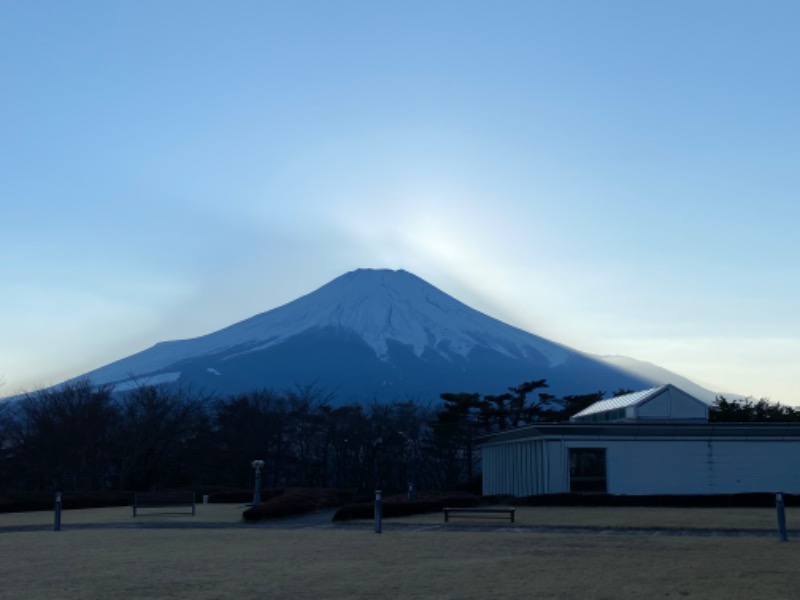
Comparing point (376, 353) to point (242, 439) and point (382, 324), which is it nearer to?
point (382, 324)

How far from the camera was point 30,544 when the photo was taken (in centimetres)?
1823

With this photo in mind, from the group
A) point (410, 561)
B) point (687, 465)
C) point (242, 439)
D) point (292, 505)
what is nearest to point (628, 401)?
point (687, 465)

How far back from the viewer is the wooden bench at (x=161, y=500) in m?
27.5

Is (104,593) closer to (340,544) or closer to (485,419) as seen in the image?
(340,544)

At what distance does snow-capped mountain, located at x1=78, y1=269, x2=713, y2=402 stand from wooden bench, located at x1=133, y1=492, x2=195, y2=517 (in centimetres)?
7915

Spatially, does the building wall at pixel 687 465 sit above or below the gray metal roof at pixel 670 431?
below

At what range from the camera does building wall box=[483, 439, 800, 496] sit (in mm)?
33906

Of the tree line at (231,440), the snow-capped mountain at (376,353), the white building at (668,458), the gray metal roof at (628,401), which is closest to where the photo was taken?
the white building at (668,458)

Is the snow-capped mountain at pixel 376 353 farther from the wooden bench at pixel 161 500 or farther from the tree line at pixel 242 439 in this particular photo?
the wooden bench at pixel 161 500

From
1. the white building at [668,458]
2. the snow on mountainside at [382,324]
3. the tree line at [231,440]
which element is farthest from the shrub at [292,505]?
the snow on mountainside at [382,324]

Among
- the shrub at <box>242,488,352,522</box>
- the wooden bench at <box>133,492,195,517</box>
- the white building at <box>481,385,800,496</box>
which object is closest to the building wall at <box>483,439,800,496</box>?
the white building at <box>481,385,800,496</box>

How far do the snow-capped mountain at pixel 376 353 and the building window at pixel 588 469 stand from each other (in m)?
73.4

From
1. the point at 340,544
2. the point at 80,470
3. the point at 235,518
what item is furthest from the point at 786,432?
the point at 80,470

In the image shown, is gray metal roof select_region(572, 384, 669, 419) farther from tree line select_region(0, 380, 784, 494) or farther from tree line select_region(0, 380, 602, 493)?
tree line select_region(0, 380, 602, 493)
